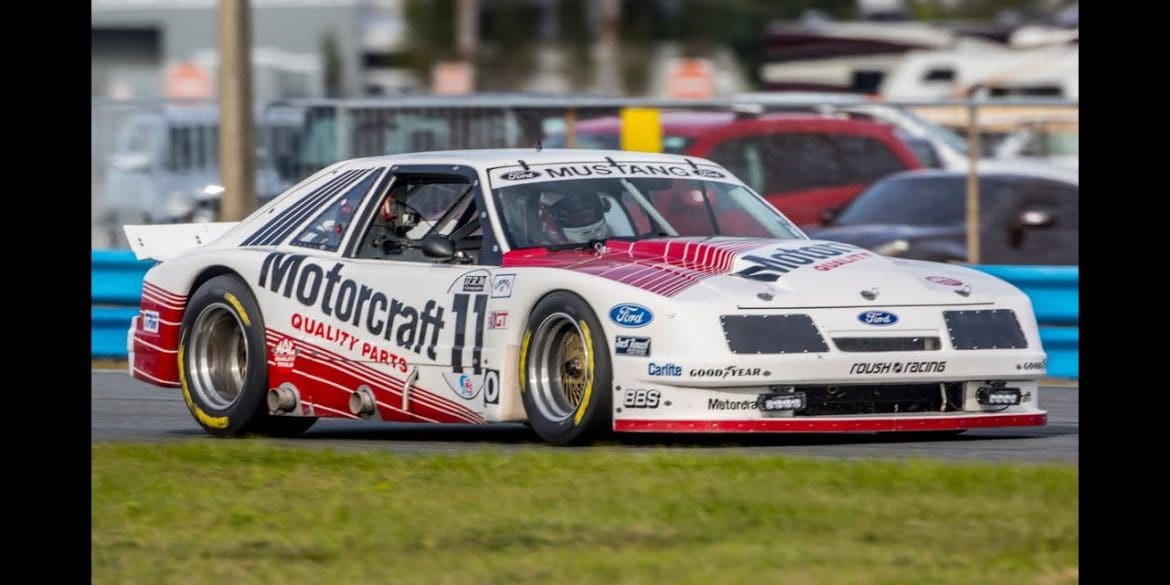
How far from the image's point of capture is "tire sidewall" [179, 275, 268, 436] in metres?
9.92

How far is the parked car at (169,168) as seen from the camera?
19.0 metres

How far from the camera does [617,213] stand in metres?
9.52

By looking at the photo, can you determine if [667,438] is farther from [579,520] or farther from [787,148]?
[787,148]

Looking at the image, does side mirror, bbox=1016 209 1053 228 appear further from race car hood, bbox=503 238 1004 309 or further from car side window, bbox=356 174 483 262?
car side window, bbox=356 174 483 262

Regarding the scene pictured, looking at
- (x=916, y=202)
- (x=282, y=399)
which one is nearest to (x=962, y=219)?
(x=916, y=202)

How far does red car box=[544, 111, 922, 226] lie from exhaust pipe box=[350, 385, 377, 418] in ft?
24.6

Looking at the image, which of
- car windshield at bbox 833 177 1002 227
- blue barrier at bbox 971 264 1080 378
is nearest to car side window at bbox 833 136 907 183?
car windshield at bbox 833 177 1002 227

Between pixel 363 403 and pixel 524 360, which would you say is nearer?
pixel 524 360

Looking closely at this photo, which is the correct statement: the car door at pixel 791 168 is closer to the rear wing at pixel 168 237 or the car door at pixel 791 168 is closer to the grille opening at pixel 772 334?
the rear wing at pixel 168 237

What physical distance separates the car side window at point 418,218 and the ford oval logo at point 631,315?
1.35m

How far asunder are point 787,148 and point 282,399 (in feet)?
27.4

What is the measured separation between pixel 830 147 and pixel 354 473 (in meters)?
10.5

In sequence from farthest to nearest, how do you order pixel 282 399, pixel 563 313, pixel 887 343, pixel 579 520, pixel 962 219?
1. pixel 962 219
2. pixel 282 399
3. pixel 563 313
4. pixel 887 343
5. pixel 579 520
